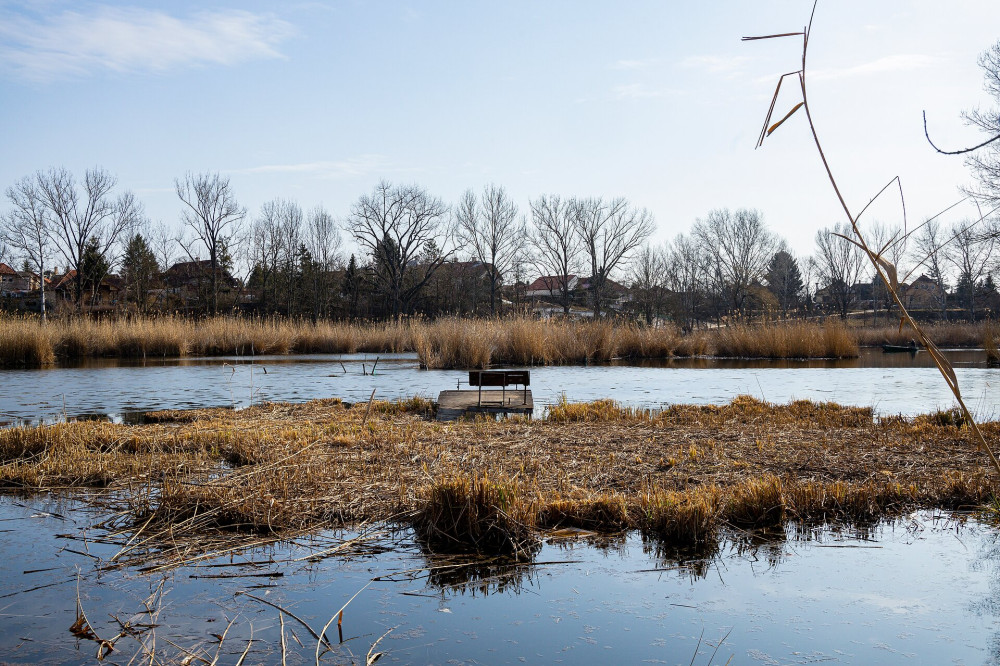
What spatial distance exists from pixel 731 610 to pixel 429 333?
19.0 metres

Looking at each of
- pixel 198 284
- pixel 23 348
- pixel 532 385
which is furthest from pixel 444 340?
pixel 198 284

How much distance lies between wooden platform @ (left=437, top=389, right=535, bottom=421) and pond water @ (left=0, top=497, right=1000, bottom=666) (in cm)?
574

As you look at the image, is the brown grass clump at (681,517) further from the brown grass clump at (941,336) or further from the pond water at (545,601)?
the brown grass clump at (941,336)

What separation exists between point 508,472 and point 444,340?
1497cm

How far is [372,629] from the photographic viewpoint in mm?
3320

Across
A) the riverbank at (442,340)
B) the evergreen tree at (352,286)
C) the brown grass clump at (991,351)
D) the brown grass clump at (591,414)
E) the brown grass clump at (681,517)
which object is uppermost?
the evergreen tree at (352,286)

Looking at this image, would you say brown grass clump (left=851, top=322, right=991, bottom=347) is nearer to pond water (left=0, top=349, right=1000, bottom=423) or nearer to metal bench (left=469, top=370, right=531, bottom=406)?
pond water (left=0, top=349, right=1000, bottom=423)

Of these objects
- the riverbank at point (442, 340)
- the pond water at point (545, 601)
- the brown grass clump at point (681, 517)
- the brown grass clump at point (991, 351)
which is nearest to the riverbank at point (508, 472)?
the brown grass clump at point (681, 517)

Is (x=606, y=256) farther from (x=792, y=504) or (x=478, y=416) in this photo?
(x=792, y=504)

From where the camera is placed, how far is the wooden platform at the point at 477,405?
1051cm

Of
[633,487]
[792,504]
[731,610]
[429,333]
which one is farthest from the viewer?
[429,333]

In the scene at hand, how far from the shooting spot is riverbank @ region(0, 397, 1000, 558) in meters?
4.77

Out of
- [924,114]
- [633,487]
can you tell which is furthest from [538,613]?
[924,114]

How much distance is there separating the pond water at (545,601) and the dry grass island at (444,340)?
631 inches
